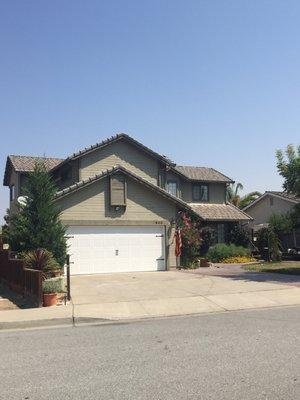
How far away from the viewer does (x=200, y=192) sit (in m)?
35.2

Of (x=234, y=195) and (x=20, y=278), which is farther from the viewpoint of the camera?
(x=234, y=195)

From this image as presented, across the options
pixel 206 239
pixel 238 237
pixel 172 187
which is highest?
pixel 172 187

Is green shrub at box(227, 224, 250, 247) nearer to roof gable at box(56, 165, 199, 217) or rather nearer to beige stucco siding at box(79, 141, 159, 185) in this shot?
beige stucco siding at box(79, 141, 159, 185)

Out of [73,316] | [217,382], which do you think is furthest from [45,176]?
[217,382]

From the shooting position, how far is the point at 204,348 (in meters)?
8.27

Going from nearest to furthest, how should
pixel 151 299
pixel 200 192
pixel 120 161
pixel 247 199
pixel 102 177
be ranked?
pixel 151 299 < pixel 102 177 < pixel 120 161 < pixel 200 192 < pixel 247 199

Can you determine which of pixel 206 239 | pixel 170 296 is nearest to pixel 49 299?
pixel 170 296

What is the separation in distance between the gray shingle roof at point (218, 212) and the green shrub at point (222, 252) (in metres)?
2.09

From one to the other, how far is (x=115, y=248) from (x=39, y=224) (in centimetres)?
593

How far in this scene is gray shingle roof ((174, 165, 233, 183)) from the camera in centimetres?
3491

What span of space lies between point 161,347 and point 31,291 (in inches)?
275

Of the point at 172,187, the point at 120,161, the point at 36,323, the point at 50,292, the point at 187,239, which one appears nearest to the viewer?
the point at 36,323

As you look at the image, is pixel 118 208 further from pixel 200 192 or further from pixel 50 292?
pixel 200 192

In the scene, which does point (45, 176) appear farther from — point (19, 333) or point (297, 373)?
point (297, 373)
